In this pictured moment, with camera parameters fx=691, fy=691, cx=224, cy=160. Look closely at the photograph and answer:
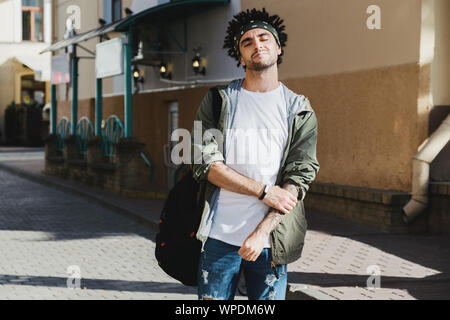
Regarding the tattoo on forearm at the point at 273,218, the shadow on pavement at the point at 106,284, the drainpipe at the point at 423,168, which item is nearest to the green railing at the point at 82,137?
the drainpipe at the point at 423,168

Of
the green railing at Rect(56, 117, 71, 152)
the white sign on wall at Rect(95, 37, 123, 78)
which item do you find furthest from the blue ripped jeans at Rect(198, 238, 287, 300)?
the green railing at Rect(56, 117, 71, 152)

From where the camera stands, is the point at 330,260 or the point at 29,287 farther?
the point at 330,260

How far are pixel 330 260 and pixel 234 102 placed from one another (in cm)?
469

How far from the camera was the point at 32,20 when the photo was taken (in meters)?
39.4

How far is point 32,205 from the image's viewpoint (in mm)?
13680

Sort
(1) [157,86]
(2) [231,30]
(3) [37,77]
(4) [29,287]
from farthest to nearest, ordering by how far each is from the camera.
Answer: (3) [37,77] < (1) [157,86] < (4) [29,287] < (2) [231,30]

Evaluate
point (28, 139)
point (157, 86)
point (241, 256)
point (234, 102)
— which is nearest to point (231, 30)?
point (234, 102)

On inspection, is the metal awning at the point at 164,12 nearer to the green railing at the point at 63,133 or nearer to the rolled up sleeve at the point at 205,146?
the green railing at the point at 63,133

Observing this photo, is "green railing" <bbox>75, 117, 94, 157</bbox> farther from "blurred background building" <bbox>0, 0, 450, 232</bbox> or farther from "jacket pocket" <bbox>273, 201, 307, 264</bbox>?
"jacket pocket" <bbox>273, 201, 307, 264</bbox>

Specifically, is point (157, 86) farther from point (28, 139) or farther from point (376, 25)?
point (28, 139)

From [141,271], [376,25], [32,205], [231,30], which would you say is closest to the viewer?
[231,30]

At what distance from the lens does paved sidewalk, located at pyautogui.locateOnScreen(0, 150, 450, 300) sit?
6.16 m

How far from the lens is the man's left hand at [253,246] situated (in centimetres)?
303

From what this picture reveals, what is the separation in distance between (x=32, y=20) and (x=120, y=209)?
29713mm
